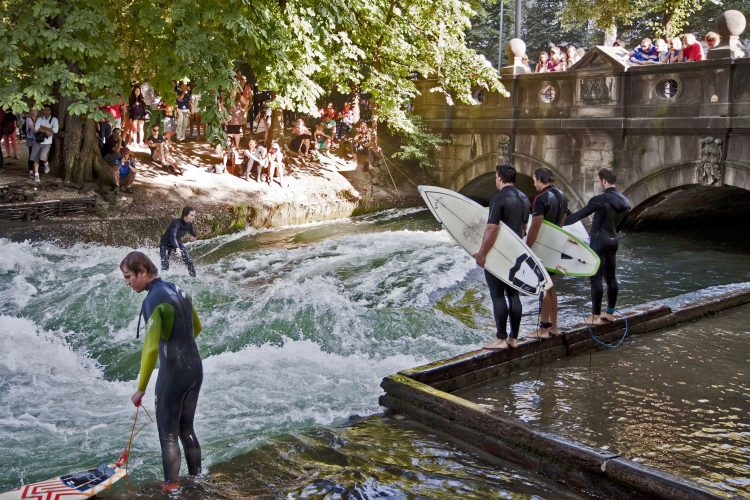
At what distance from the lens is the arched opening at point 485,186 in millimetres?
25322

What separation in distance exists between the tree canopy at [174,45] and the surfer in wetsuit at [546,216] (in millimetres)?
8444

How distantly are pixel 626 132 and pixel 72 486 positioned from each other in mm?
16667

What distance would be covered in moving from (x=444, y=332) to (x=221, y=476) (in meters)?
5.39

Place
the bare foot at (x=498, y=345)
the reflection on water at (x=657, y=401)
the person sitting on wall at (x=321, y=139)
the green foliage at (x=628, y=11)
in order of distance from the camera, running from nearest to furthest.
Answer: the reflection on water at (x=657, y=401)
the bare foot at (x=498, y=345)
the person sitting on wall at (x=321, y=139)
the green foliage at (x=628, y=11)

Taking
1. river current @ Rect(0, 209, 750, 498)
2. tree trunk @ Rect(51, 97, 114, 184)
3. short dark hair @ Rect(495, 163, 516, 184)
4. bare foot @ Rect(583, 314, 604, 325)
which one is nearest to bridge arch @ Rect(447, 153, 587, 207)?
river current @ Rect(0, 209, 750, 498)

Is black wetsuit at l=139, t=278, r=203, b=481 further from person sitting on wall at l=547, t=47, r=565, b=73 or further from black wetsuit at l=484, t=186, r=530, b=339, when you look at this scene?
person sitting on wall at l=547, t=47, r=565, b=73

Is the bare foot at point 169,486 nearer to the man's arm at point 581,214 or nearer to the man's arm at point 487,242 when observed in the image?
the man's arm at point 487,242

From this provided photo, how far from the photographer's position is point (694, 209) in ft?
72.5

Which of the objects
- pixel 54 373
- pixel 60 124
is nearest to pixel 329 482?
pixel 54 373

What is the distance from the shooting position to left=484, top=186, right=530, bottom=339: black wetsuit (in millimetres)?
8086

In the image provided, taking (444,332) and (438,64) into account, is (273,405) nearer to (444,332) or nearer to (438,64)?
(444,332)

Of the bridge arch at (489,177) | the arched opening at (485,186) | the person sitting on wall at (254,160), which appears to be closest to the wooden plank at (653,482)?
the bridge arch at (489,177)

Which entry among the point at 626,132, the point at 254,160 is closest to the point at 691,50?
the point at 626,132

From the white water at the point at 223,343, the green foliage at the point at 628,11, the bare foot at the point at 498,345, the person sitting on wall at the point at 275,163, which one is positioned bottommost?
the white water at the point at 223,343
